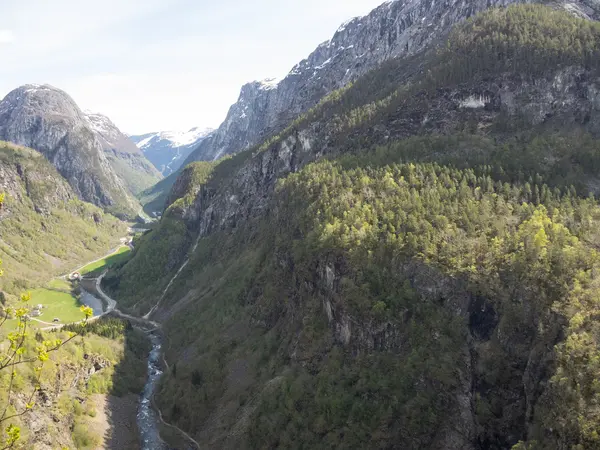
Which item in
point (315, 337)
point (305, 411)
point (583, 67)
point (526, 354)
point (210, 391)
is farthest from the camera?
point (583, 67)

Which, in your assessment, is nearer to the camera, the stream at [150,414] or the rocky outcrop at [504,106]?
the stream at [150,414]

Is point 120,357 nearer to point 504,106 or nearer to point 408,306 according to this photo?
point 408,306

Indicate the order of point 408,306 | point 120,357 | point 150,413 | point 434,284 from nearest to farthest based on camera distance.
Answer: point 434,284, point 408,306, point 150,413, point 120,357

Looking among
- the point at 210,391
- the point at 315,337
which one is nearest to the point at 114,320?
the point at 210,391

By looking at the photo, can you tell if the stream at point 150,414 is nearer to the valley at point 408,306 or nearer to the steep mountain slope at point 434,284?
the valley at point 408,306

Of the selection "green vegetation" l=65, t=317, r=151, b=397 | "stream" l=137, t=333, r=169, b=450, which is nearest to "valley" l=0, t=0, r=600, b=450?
"stream" l=137, t=333, r=169, b=450

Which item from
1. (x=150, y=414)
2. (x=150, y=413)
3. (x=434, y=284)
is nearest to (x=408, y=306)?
(x=434, y=284)

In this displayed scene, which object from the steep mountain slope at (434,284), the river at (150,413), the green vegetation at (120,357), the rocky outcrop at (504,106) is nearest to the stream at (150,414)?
the river at (150,413)

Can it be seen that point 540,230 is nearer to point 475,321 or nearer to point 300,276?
point 475,321
